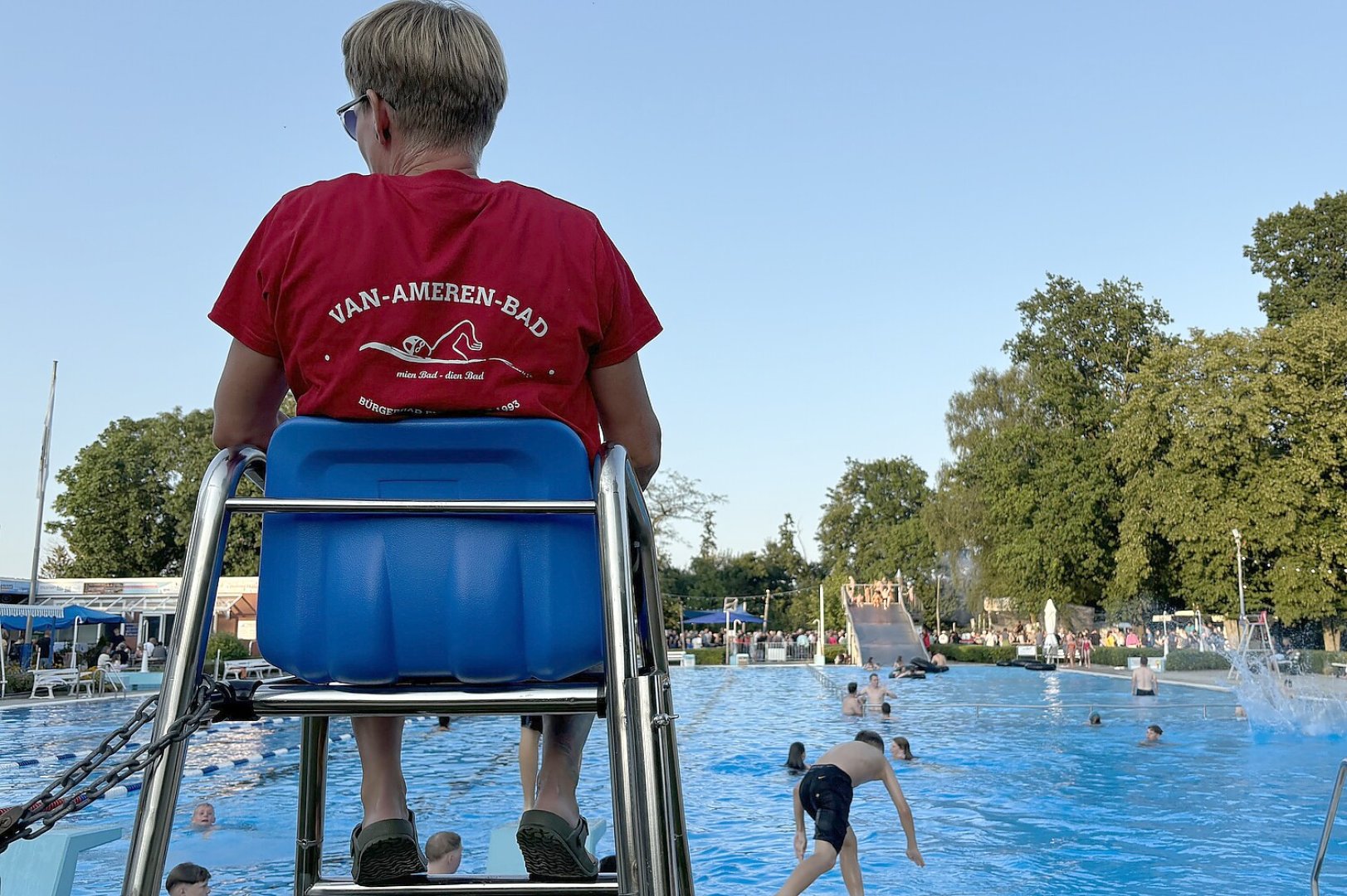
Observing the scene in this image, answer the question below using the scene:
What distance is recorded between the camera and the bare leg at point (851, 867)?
995 centimetres

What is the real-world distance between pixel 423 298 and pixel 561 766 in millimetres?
796

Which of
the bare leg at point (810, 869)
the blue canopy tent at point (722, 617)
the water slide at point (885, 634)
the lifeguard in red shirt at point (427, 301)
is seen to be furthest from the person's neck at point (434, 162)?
the blue canopy tent at point (722, 617)

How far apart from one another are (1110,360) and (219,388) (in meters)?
56.4

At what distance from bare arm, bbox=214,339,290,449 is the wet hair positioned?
17.2 feet

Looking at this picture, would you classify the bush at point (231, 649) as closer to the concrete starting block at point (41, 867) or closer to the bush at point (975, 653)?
the concrete starting block at point (41, 867)

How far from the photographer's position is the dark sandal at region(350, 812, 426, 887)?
6.00ft

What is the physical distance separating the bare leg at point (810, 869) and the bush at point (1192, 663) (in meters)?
33.4

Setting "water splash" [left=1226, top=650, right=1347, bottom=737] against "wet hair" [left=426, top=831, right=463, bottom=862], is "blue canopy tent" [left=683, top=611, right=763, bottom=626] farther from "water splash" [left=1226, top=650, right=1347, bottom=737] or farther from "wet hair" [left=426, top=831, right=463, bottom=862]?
"wet hair" [left=426, top=831, right=463, bottom=862]

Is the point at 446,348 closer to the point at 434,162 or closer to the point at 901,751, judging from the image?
the point at 434,162

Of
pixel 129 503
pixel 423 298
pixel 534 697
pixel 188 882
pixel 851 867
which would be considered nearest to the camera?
→ pixel 534 697

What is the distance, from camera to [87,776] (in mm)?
1433

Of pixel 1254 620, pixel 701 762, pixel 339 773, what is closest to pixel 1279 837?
pixel 701 762

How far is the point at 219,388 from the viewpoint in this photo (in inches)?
73.8

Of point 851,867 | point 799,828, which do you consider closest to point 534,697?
point 851,867
